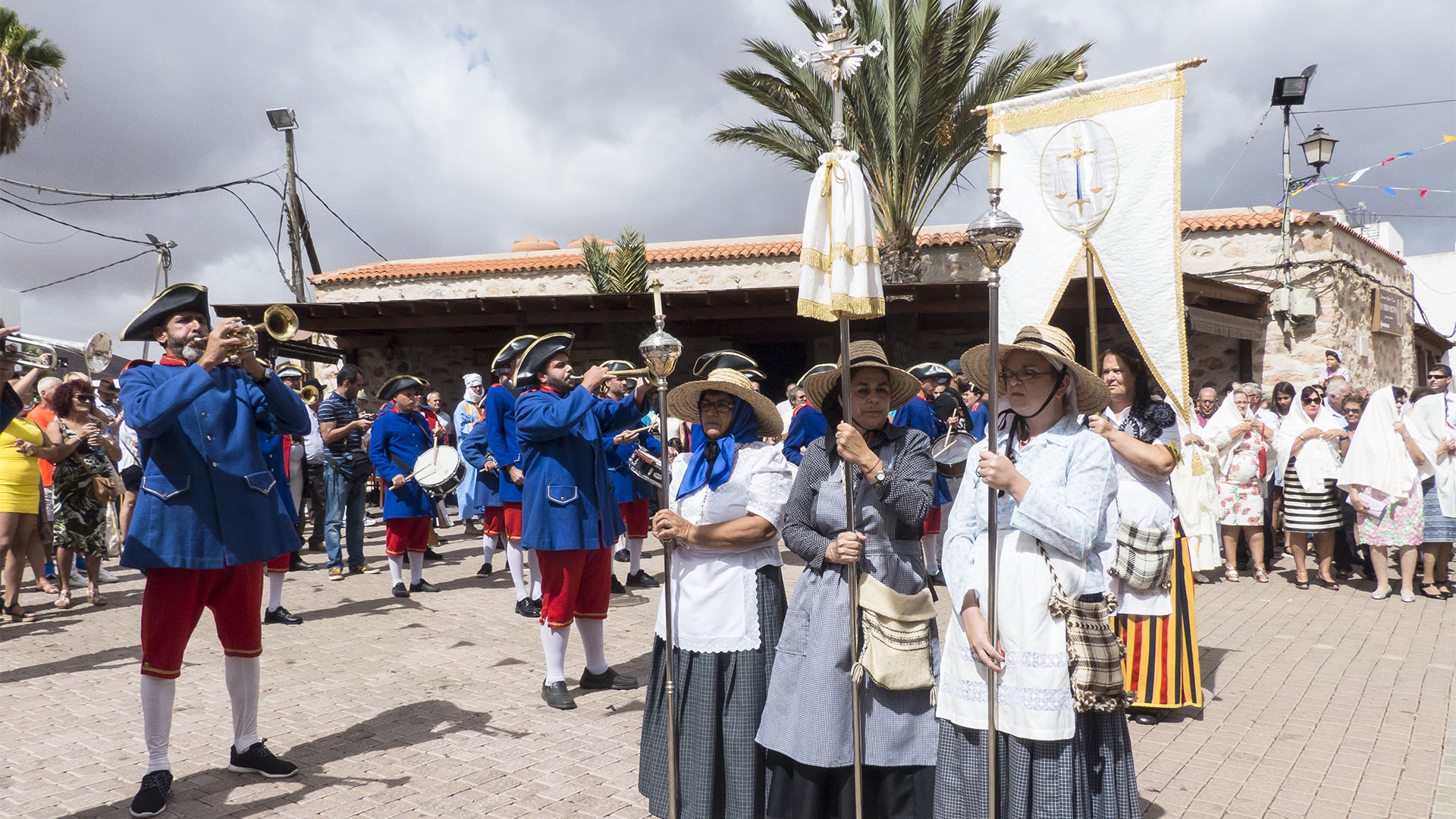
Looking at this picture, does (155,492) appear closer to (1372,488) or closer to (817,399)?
(817,399)

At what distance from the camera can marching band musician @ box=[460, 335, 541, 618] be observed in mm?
6750

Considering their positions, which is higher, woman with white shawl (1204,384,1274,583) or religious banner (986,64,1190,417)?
religious banner (986,64,1190,417)

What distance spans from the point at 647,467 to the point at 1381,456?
660 cm

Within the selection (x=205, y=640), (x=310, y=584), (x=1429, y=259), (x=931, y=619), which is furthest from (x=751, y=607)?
(x=1429, y=259)

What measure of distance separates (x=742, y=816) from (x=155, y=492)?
2.74 meters

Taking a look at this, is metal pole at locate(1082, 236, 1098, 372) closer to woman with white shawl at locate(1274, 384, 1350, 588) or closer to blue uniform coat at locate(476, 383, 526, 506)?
blue uniform coat at locate(476, 383, 526, 506)

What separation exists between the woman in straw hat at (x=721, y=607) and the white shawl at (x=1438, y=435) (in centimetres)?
730

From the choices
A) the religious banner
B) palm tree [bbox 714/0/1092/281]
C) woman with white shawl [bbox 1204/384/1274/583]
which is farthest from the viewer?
palm tree [bbox 714/0/1092/281]

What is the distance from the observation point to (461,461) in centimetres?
856

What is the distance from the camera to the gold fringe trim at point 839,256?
2.97 meters

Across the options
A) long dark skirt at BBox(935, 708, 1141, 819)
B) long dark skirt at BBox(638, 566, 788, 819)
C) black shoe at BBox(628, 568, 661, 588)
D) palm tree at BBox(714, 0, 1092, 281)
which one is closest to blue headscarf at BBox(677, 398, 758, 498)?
long dark skirt at BBox(638, 566, 788, 819)

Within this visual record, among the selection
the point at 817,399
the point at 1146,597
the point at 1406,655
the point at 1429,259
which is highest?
the point at 1429,259

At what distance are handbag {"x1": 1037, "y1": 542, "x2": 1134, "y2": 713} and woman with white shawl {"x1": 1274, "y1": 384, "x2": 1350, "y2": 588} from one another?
7.33 m

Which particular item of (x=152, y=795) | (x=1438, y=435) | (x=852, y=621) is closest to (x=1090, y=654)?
(x=852, y=621)
